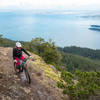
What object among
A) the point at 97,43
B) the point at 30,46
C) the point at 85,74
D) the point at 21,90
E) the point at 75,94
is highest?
the point at 85,74

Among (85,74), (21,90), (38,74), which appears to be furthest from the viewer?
(38,74)

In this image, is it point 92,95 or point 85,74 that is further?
point 85,74

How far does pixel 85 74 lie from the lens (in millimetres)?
6012

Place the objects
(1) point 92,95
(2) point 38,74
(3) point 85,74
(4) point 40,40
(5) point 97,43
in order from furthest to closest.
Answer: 1. (5) point 97,43
2. (4) point 40,40
3. (2) point 38,74
4. (3) point 85,74
5. (1) point 92,95

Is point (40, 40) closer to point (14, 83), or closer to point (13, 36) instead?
point (14, 83)

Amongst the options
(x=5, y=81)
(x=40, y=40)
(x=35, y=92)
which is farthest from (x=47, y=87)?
(x=40, y=40)

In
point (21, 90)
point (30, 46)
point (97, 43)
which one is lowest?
point (97, 43)

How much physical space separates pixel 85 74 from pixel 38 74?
15.8 feet

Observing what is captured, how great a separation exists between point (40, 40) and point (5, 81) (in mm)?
20380

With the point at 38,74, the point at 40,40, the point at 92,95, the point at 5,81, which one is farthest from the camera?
the point at 40,40

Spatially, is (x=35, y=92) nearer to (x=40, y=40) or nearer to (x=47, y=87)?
(x=47, y=87)

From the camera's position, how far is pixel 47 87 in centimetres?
838

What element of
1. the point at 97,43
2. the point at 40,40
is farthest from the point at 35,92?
the point at 97,43

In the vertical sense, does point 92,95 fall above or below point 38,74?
above
